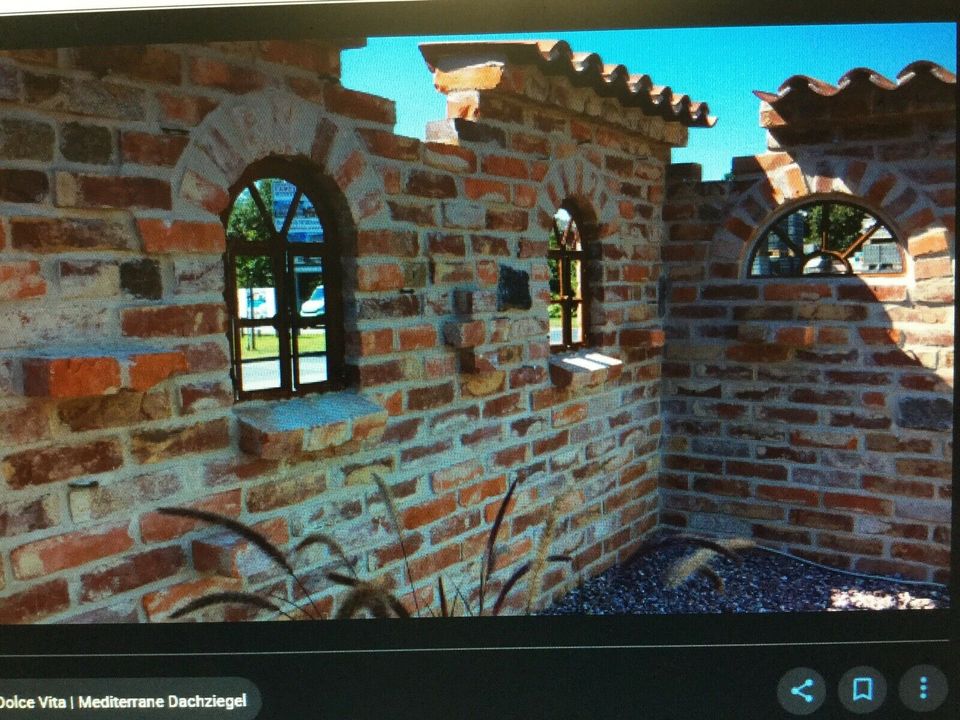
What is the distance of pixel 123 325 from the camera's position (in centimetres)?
97

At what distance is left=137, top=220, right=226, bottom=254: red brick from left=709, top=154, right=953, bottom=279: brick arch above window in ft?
3.97

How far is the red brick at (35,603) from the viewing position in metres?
0.89

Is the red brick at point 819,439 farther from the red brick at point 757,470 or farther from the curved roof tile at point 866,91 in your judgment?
the curved roof tile at point 866,91

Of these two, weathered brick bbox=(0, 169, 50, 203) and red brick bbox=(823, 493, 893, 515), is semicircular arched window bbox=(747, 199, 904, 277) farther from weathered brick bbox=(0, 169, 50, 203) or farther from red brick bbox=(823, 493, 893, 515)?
weathered brick bbox=(0, 169, 50, 203)

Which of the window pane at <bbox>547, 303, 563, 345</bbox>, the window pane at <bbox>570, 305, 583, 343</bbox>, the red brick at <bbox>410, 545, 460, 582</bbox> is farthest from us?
the window pane at <bbox>570, 305, 583, 343</bbox>

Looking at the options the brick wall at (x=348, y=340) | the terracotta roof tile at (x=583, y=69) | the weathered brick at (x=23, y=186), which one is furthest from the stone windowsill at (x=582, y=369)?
the weathered brick at (x=23, y=186)

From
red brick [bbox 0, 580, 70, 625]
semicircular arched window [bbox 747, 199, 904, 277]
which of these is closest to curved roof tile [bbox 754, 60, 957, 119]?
semicircular arched window [bbox 747, 199, 904, 277]

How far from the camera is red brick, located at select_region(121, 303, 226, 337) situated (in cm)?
98

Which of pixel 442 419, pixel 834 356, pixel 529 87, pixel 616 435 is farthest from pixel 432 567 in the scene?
pixel 529 87

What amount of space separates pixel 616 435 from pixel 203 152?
1.17m

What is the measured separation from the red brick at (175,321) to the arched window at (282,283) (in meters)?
0.04

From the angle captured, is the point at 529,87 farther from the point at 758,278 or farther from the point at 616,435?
the point at 616,435

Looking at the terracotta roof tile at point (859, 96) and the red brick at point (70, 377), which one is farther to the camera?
the terracotta roof tile at point (859, 96)

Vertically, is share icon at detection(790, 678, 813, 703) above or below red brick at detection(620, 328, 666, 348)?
below
